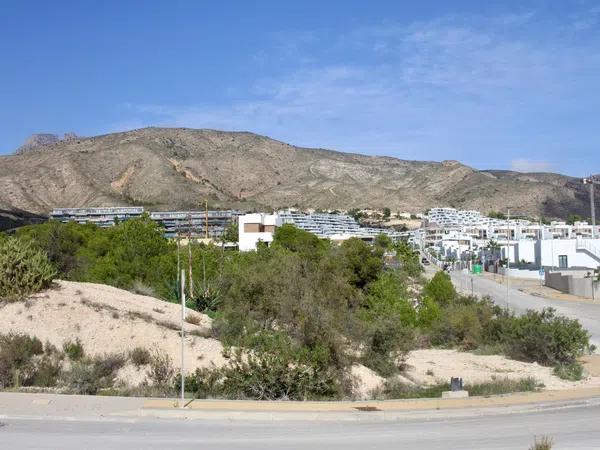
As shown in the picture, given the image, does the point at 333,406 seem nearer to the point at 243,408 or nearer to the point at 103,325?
the point at 243,408

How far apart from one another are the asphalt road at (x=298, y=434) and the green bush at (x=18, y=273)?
9764 millimetres

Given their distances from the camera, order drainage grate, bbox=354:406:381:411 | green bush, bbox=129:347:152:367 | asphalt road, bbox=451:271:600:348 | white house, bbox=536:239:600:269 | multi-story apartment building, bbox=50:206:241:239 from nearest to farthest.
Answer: drainage grate, bbox=354:406:381:411 < green bush, bbox=129:347:152:367 < asphalt road, bbox=451:271:600:348 < white house, bbox=536:239:600:269 < multi-story apartment building, bbox=50:206:241:239

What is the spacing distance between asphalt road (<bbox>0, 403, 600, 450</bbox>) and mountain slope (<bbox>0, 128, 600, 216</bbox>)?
4572 inches

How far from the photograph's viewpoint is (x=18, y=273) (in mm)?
22531

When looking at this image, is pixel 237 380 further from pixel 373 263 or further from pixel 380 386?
pixel 373 263

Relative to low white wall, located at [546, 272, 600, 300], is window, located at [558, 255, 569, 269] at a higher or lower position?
higher

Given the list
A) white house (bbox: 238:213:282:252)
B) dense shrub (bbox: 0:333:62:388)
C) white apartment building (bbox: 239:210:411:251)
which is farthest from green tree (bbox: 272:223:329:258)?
dense shrub (bbox: 0:333:62:388)

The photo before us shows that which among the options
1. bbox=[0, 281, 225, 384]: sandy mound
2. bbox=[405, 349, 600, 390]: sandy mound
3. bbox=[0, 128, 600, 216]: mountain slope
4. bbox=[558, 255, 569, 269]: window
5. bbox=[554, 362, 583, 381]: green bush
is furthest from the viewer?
bbox=[0, 128, 600, 216]: mountain slope

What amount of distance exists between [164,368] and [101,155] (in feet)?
428

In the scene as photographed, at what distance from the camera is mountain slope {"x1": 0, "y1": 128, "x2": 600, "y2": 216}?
13388 cm

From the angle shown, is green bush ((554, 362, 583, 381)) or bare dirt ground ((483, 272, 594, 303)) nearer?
green bush ((554, 362, 583, 381))

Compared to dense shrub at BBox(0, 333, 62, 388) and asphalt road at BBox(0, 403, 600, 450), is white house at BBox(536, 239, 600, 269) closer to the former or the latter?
dense shrub at BBox(0, 333, 62, 388)

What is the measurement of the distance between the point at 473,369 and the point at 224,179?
134m

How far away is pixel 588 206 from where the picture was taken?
196500 mm
